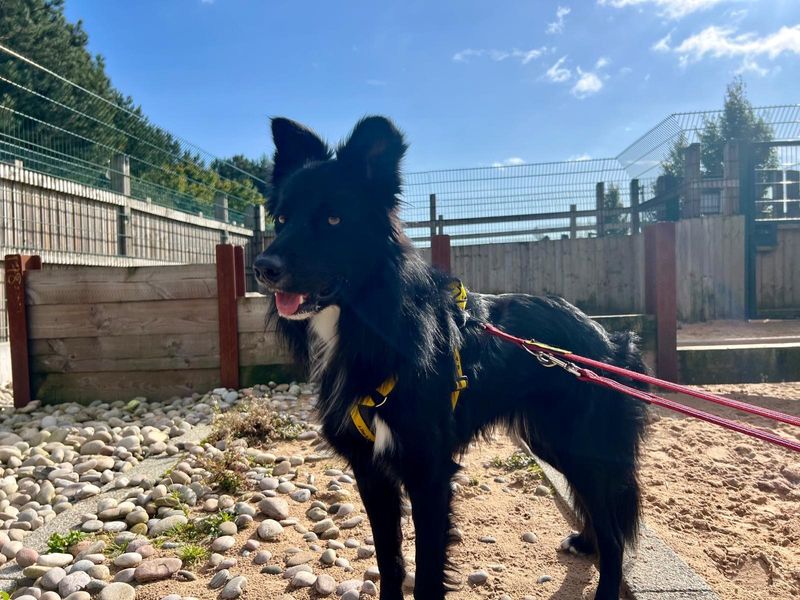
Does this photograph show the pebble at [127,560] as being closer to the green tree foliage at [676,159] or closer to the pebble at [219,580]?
the pebble at [219,580]

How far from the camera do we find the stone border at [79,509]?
243 centimetres

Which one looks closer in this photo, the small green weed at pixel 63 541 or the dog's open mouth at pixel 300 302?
the dog's open mouth at pixel 300 302

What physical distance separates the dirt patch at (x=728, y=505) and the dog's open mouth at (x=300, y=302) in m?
2.09

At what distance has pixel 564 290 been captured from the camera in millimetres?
10883

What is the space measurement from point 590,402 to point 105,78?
35.5m

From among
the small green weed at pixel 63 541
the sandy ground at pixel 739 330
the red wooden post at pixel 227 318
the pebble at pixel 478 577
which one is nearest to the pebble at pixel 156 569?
the small green weed at pixel 63 541

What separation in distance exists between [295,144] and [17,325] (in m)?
4.80

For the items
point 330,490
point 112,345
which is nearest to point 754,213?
point 330,490

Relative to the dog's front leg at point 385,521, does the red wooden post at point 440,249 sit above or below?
above

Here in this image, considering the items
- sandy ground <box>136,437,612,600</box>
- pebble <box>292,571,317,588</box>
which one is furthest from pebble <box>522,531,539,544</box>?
pebble <box>292,571,317,588</box>

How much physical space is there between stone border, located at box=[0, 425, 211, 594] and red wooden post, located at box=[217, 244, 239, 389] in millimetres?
1215

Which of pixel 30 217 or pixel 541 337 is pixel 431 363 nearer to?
pixel 541 337

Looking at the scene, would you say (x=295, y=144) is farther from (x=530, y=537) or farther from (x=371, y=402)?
(x=530, y=537)

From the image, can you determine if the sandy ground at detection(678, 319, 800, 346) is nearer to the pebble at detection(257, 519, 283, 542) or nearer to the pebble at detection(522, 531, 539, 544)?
the pebble at detection(522, 531, 539, 544)
